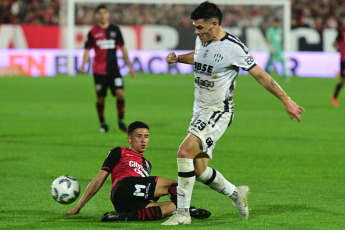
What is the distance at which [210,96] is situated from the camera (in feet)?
21.5

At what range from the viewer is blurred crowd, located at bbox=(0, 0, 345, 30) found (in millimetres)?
31297

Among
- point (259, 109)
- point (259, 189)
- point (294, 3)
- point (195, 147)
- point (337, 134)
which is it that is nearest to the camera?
point (195, 147)

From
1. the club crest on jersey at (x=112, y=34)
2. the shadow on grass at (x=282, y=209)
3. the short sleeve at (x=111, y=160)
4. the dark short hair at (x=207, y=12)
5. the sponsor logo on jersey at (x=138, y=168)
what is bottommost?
the shadow on grass at (x=282, y=209)

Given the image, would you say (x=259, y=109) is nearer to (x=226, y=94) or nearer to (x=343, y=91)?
(x=343, y=91)

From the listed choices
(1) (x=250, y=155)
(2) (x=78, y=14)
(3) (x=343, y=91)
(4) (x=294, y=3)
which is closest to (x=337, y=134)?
(1) (x=250, y=155)

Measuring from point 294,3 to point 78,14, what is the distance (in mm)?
10711

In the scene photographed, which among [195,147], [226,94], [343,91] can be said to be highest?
[226,94]

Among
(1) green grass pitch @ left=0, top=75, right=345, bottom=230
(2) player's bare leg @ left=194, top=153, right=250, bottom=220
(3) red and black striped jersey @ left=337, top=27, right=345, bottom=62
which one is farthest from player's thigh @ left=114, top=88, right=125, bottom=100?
(2) player's bare leg @ left=194, top=153, right=250, bottom=220

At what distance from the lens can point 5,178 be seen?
9.07m

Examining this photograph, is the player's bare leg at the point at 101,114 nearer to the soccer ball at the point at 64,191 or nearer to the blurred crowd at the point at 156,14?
the soccer ball at the point at 64,191

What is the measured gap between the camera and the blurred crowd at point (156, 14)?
31297 millimetres

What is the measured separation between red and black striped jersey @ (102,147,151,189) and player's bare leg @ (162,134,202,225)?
70 cm

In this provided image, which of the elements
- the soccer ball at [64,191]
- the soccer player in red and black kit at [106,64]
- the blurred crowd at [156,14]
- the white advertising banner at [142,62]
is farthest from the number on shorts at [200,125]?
the blurred crowd at [156,14]

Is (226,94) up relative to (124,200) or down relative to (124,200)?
up
